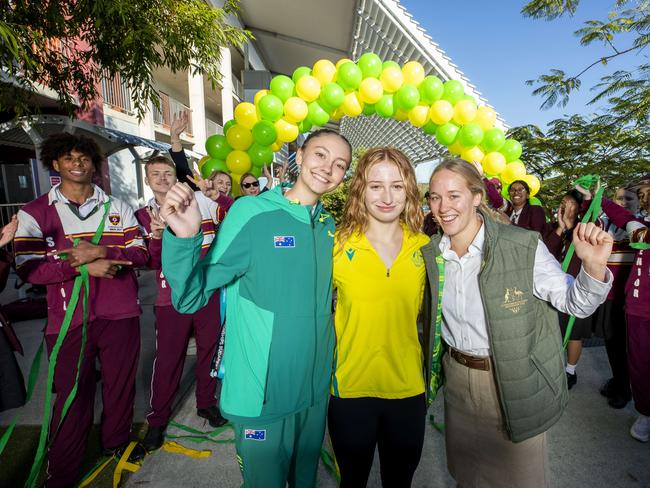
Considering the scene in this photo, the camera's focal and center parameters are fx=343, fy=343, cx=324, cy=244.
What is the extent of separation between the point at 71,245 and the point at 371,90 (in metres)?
4.43

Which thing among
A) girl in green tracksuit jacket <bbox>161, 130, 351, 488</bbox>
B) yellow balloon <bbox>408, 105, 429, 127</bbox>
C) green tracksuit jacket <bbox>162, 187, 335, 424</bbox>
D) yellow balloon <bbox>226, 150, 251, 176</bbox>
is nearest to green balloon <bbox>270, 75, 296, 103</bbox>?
yellow balloon <bbox>226, 150, 251, 176</bbox>

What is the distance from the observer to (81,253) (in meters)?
2.09

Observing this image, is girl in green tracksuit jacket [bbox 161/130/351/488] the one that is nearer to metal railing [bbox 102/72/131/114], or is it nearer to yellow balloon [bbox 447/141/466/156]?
yellow balloon [bbox 447/141/466/156]

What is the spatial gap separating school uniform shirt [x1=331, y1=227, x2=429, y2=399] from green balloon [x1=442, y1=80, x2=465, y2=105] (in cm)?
448

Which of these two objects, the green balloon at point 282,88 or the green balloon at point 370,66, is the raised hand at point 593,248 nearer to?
the green balloon at point 370,66

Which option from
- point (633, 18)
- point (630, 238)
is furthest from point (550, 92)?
point (630, 238)

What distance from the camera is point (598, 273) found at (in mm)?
1366

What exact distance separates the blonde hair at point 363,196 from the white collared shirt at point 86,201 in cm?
176

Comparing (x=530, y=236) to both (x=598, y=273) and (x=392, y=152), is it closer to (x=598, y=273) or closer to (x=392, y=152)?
(x=598, y=273)

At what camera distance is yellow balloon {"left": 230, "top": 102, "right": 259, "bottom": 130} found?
214 inches

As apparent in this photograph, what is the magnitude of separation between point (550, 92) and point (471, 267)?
18.9 feet

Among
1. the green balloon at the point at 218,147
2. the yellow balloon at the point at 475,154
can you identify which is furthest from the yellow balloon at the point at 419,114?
the green balloon at the point at 218,147

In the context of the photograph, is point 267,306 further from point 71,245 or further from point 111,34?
point 111,34

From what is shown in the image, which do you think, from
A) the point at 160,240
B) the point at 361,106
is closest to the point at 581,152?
the point at 361,106
